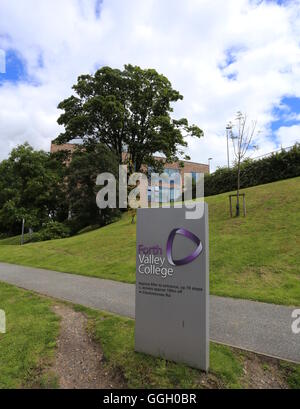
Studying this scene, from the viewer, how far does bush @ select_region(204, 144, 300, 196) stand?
20250 millimetres

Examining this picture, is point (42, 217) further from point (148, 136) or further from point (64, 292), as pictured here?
point (64, 292)

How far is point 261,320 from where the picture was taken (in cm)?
470

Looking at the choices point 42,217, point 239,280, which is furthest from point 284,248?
point 42,217

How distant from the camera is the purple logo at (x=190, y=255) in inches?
133

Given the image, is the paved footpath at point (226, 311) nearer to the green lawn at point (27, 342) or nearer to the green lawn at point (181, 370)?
the green lawn at point (181, 370)

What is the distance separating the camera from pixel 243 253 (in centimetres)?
890

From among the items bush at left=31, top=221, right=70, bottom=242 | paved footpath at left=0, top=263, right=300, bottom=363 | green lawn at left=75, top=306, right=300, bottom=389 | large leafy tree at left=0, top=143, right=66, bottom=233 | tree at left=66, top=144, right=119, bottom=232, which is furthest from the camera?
large leafy tree at left=0, top=143, right=66, bottom=233

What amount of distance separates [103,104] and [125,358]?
25.8 metres

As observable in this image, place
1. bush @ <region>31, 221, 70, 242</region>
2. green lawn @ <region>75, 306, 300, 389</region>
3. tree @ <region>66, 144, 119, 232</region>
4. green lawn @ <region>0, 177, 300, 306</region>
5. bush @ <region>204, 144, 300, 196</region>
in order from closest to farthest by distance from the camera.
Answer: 1. green lawn @ <region>75, 306, 300, 389</region>
2. green lawn @ <region>0, 177, 300, 306</region>
3. bush @ <region>204, 144, 300, 196</region>
4. bush @ <region>31, 221, 70, 242</region>
5. tree @ <region>66, 144, 119, 232</region>

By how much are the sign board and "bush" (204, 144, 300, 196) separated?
1953cm

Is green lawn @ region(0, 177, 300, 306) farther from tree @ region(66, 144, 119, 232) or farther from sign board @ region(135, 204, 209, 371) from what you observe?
tree @ region(66, 144, 119, 232)

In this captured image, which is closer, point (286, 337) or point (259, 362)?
point (259, 362)

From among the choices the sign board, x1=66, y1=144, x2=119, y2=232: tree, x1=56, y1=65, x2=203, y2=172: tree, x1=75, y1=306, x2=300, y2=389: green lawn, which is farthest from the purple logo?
x1=56, y1=65, x2=203, y2=172: tree

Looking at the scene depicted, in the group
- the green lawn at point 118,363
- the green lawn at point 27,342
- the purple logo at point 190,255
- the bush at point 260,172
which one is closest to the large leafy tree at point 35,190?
the bush at point 260,172
